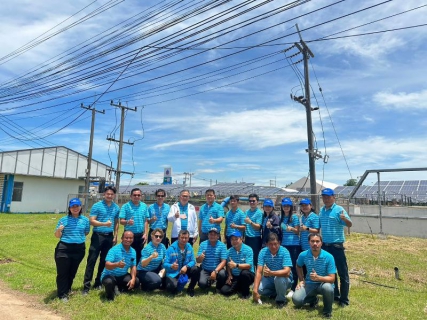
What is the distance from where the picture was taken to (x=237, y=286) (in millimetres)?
5633

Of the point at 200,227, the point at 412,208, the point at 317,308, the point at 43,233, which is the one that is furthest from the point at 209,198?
the point at 412,208

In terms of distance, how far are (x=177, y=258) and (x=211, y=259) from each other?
22.7 inches

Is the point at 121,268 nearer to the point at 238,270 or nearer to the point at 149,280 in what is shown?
the point at 149,280

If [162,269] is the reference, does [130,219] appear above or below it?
above

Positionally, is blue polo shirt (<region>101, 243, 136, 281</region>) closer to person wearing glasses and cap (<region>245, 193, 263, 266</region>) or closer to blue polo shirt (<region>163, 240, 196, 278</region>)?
blue polo shirt (<region>163, 240, 196, 278</region>)

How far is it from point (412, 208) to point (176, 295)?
15.1m

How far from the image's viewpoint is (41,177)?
25.4 m

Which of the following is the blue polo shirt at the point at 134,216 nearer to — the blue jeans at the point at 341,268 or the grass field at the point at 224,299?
the grass field at the point at 224,299

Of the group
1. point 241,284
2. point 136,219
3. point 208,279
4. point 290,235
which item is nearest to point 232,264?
point 241,284

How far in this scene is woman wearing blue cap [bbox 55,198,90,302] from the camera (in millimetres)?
5336

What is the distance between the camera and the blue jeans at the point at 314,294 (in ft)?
15.1

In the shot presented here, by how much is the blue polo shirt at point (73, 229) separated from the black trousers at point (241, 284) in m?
2.45

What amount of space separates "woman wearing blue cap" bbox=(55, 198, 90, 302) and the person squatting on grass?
3425 mm

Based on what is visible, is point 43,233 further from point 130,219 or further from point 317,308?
point 317,308
